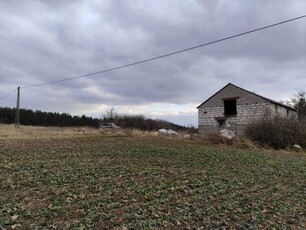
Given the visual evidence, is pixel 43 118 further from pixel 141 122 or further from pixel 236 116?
pixel 236 116

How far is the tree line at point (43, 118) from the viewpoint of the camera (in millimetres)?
71250

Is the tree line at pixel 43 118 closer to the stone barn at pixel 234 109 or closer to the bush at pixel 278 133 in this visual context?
the stone barn at pixel 234 109

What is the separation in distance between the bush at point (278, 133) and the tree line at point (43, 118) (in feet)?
150

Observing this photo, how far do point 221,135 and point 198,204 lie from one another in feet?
56.9

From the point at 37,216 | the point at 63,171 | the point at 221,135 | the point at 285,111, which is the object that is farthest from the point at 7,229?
the point at 285,111

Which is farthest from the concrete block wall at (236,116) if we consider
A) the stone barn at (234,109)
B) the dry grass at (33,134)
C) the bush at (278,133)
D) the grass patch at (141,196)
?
the grass patch at (141,196)

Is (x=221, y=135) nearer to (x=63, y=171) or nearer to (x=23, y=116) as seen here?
(x=63, y=171)

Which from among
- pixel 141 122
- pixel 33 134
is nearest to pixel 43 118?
pixel 141 122

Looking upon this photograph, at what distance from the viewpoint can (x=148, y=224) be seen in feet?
14.0

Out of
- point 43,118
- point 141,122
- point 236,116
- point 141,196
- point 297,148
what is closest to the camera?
point 141,196

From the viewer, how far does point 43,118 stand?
2977 inches

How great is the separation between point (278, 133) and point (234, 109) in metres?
9.95

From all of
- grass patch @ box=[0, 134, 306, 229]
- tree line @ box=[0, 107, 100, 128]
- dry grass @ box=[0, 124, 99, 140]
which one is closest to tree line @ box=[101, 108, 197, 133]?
tree line @ box=[0, 107, 100, 128]

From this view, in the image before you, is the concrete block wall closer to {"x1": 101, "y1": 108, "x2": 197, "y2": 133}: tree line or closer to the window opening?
the window opening
